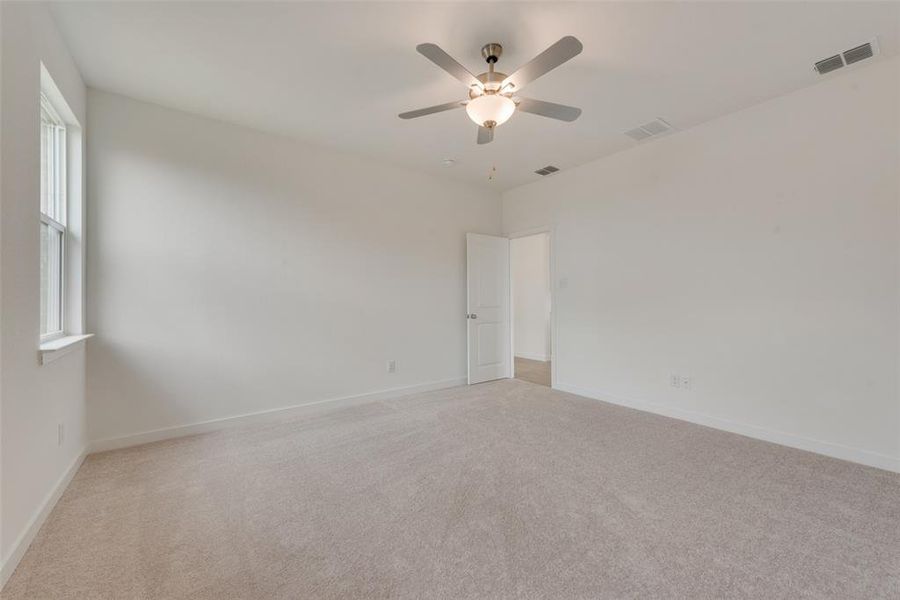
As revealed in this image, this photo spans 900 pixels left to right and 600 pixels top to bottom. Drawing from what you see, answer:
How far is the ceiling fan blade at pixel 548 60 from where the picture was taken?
172 cm

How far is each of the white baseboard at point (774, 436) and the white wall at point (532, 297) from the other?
2.89 m

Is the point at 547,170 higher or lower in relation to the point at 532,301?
Result: higher

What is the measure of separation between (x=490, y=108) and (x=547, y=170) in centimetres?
263

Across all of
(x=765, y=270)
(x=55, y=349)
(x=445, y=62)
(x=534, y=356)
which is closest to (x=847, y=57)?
(x=765, y=270)

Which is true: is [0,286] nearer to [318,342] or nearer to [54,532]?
[54,532]

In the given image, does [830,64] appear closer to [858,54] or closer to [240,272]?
[858,54]

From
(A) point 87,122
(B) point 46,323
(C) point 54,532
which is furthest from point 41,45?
(C) point 54,532

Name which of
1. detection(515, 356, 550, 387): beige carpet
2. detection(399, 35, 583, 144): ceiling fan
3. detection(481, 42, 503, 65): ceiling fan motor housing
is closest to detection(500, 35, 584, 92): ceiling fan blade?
detection(399, 35, 583, 144): ceiling fan

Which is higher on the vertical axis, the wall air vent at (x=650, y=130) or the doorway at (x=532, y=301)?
the wall air vent at (x=650, y=130)

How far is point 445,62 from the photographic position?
1.90 m

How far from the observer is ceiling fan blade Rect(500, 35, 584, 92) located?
172 centimetres

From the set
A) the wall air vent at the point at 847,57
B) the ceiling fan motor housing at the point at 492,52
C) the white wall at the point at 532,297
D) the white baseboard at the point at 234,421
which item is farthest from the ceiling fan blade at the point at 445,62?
the white wall at the point at 532,297

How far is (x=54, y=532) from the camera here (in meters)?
1.83

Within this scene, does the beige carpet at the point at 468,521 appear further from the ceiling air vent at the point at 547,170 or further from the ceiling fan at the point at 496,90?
the ceiling air vent at the point at 547,170
